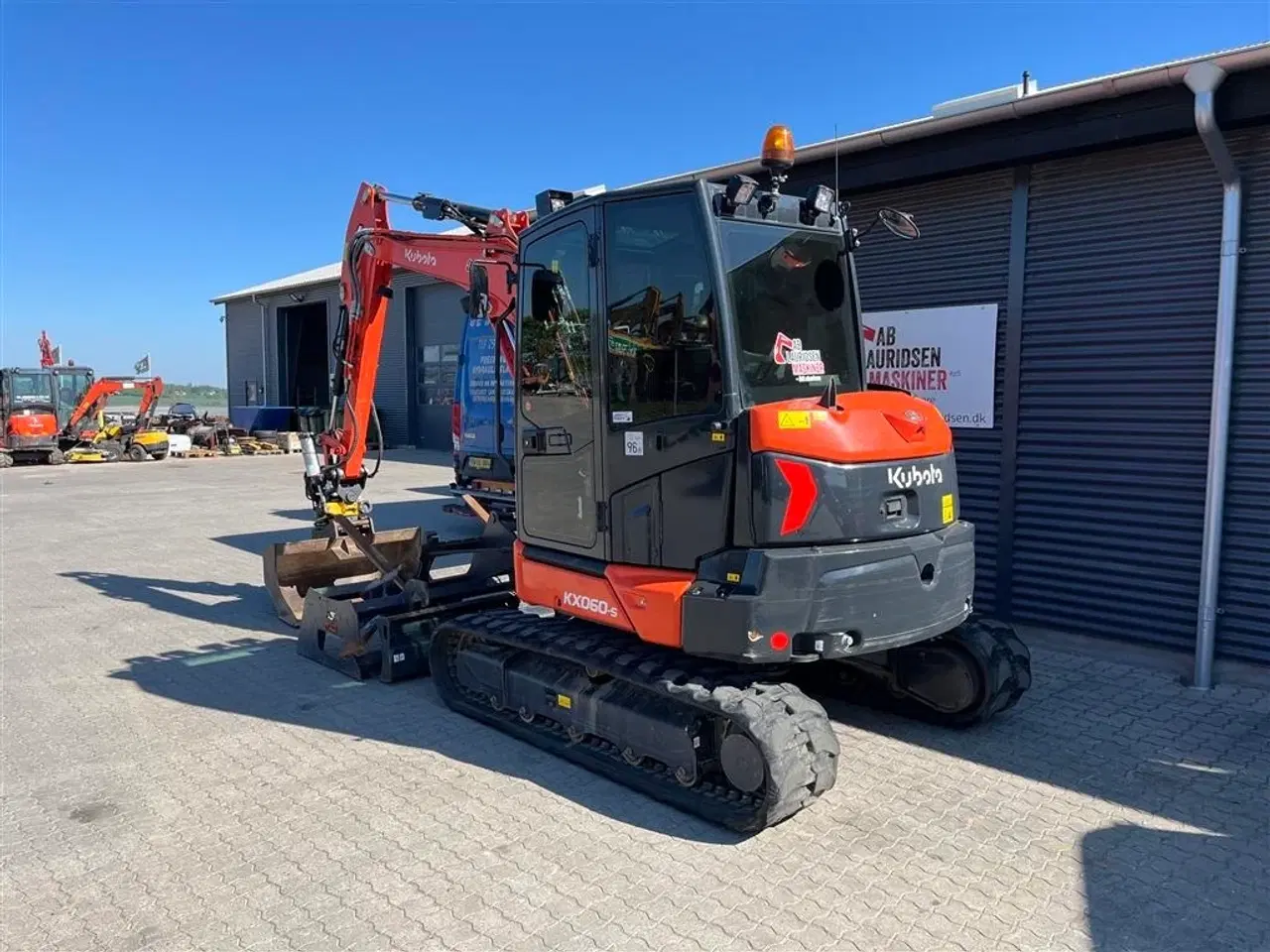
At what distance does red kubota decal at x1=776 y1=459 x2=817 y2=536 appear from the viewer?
389 centimetres

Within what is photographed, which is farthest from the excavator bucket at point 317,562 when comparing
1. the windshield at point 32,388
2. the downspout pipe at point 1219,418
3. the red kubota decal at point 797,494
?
the windshield at point 32,388

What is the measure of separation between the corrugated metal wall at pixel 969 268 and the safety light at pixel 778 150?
11.5ft

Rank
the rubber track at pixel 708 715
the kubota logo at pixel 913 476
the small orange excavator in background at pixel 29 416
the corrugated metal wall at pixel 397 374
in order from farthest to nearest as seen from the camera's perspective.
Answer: the corrugated metal wall at pixel 397 374 < the small orange excavator in background at pixel 29 416 < the kubota logo at pixel 913 476 < the rubber track at pixel 708 715

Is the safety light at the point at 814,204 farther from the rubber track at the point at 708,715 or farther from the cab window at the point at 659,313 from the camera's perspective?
the rubber track at the point at 708,715

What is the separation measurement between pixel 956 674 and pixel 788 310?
2332mm

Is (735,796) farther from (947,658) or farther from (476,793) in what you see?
(947,658)

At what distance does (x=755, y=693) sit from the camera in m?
4.03

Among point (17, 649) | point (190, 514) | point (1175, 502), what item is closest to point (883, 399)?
point (1175, 502)

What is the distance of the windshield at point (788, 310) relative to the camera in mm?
4121

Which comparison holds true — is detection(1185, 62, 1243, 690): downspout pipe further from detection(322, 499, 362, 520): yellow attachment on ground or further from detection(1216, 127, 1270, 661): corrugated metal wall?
detection(322, 499, 362, 520): yellow attachment on ground

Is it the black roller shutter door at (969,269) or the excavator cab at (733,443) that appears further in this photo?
the black roller shutter door at (969,269)

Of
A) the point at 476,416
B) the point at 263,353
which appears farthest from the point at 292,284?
the point at 476,416

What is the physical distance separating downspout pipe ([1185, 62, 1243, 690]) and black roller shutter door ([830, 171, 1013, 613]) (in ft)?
5.15

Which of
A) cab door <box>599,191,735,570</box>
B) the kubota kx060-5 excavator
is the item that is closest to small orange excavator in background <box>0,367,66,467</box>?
the kubota kx060-5 excavator
